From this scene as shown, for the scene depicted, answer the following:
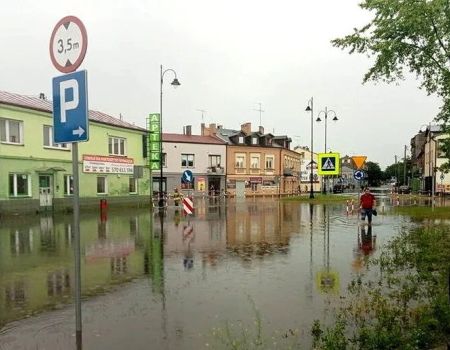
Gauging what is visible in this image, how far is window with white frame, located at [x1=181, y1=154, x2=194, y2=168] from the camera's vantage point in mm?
66000

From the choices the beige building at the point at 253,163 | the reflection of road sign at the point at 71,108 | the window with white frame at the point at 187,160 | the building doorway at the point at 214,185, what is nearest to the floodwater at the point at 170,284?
the reflection of road sign at the point at 71,108

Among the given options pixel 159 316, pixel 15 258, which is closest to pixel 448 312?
pixel 159 316

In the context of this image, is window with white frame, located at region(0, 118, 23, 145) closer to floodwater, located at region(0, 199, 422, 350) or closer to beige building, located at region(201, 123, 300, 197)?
floodwater, located at region(0, 199, 422, 350)

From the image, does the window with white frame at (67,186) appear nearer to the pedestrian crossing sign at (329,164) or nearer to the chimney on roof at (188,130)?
the pedestrian crossing sign at (329,164)

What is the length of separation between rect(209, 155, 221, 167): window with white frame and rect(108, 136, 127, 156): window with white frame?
2992 centimetres

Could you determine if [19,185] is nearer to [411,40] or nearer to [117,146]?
[117,146]

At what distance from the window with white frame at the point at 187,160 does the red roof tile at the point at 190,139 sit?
83.9 inches

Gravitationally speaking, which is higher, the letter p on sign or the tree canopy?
the tree canopy

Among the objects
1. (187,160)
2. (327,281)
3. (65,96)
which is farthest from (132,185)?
(65,96)

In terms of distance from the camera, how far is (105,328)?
6375mm

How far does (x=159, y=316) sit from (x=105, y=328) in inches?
33.6

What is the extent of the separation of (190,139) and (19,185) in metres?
40.5

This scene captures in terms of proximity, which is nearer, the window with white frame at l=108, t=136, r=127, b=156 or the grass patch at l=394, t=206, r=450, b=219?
the grass patch at l=394, t=206, r=450, b=219

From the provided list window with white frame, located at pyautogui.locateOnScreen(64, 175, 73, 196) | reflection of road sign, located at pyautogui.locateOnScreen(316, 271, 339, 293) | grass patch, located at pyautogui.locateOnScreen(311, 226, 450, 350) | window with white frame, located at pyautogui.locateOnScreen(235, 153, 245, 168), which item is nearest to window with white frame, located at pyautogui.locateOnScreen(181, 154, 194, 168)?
window with white frame, located at pyautogui.locateOnScreen(235, 153, 245, 168)
